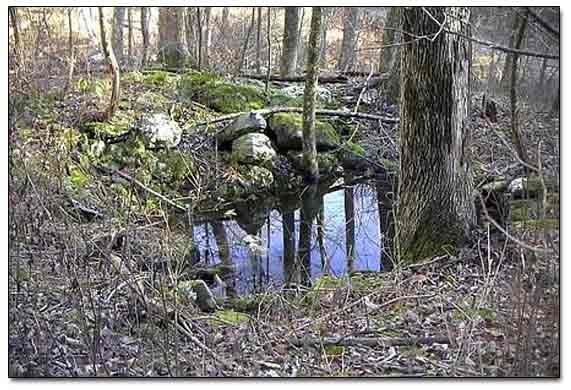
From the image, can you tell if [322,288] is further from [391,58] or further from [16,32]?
[16,32]

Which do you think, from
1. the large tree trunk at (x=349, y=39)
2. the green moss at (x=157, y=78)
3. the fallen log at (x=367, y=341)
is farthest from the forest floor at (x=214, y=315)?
the large tree trunk at (x=349, y=39)

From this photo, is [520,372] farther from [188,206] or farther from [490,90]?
[188,206]

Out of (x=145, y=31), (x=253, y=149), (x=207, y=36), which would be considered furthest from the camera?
(x=253, y=149)

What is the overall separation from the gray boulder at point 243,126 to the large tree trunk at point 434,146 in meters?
0.77

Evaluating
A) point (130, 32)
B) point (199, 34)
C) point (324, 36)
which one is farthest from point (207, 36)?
point (324, 36)

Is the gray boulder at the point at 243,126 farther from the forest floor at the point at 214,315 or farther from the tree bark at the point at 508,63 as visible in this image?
the tree bark at the point at 508,63

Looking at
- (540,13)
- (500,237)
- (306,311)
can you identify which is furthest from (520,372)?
(540,13)

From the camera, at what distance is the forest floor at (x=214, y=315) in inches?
89.4

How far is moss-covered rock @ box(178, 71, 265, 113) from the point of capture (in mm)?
2980

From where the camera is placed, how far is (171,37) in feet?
8.62

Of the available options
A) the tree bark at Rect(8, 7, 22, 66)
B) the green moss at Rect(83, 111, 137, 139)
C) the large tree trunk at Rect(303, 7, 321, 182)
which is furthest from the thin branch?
the tree bark at Rect(8, 7, 22, 66)

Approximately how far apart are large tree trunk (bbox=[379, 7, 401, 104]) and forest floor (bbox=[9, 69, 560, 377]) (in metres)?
0.57

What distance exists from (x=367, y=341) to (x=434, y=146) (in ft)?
3.24
